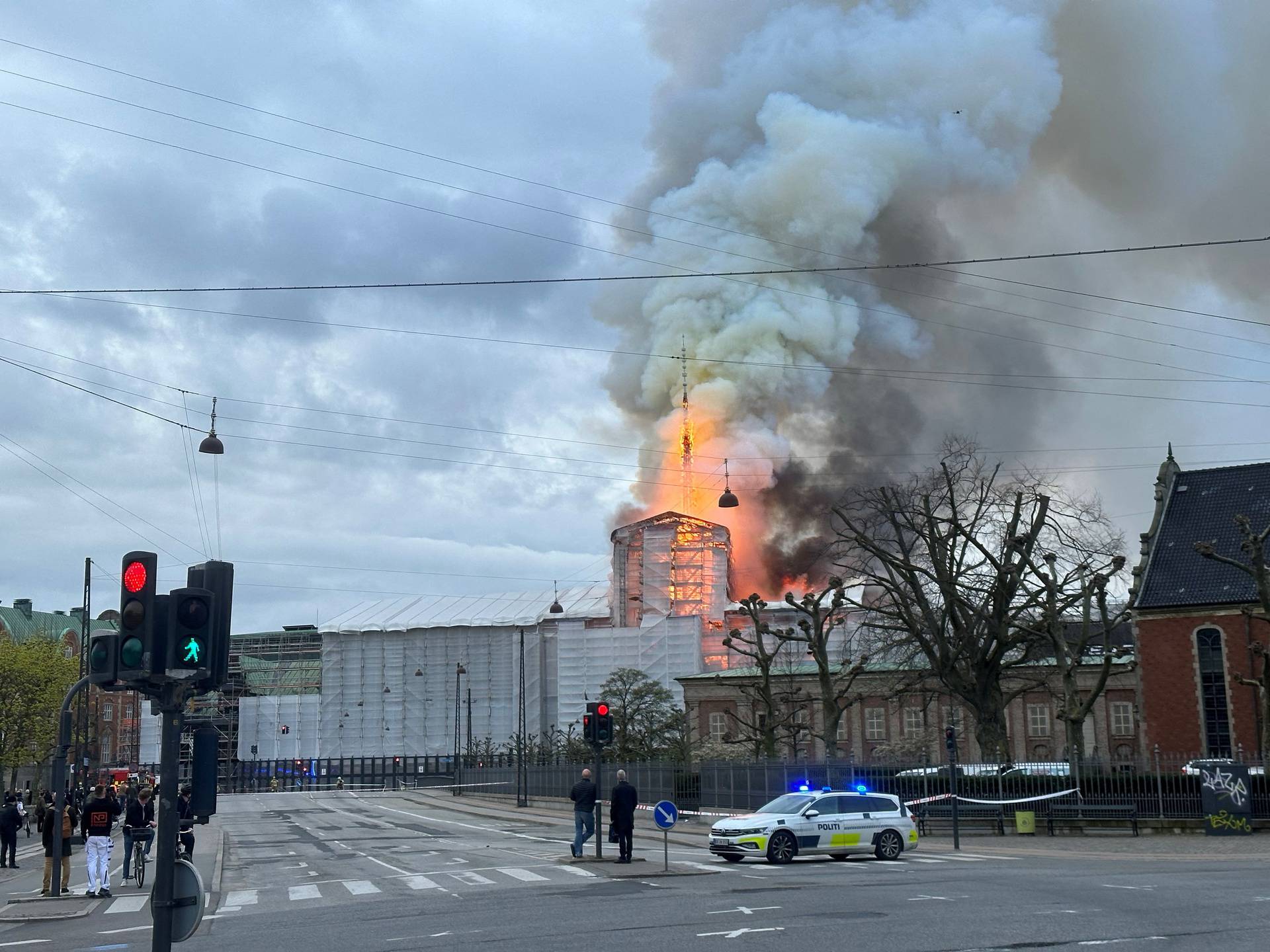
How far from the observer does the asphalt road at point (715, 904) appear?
572 inches

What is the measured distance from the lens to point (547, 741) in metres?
97.8

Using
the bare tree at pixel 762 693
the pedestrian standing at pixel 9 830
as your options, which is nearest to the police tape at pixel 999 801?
the bare tree at pixel 762 693

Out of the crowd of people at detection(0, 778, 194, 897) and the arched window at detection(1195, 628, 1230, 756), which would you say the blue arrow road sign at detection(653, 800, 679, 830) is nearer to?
the crowd of people at detection(0, 778, 194, 897)

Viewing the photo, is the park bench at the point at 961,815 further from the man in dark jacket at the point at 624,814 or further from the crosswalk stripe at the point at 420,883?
the crosswalk stripe at the point at 420,883

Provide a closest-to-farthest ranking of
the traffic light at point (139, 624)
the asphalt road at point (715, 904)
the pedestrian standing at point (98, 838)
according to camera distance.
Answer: the traffic light at point (139, 624) < the asphalt road at point (715, 904) < the pedestrian standing at point (98, 838)

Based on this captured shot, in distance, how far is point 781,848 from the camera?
88.0 ft

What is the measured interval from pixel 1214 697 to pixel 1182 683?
4.42ft

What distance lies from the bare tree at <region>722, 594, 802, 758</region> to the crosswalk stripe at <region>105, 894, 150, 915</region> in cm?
3309

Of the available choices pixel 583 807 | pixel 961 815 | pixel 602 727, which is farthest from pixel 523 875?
pixel 961 815

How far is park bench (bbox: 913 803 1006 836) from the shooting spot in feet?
127

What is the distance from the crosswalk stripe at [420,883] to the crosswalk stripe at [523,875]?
1516 mm

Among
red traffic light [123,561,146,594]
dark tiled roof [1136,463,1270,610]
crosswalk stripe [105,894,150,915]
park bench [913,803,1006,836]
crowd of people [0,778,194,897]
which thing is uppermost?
dark tiled roof [1136,463,1270,610]

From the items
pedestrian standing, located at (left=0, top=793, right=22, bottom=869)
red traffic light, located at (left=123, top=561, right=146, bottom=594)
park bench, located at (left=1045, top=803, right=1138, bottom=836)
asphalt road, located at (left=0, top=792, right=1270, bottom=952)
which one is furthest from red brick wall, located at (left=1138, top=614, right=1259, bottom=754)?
red traffic light, located at (left=123, top=561, right=146, bottom=594)

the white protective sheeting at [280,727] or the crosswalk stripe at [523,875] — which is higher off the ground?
the white protective sheeting at [280,727]
